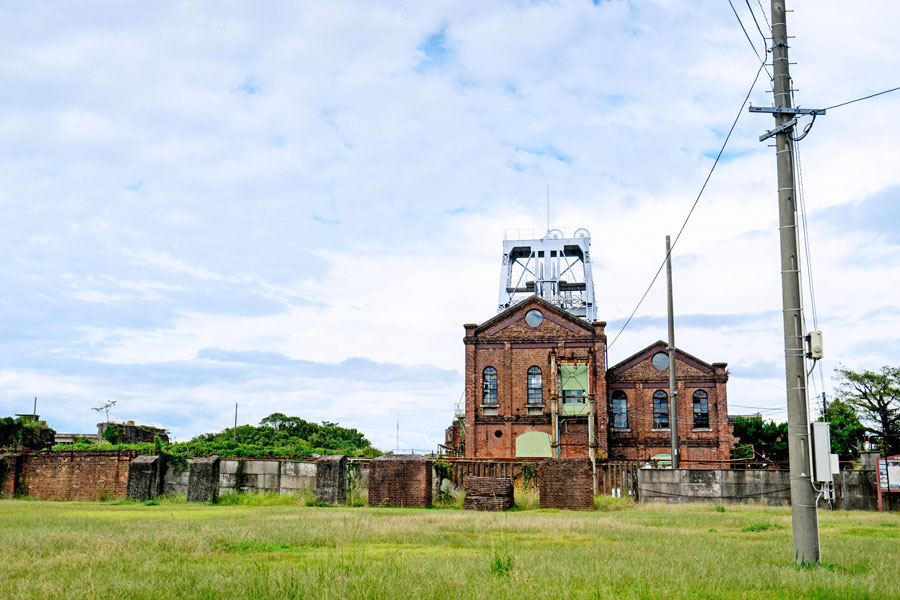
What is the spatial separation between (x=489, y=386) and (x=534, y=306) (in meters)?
5.11

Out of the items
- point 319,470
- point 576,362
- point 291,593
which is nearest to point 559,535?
point 291,593

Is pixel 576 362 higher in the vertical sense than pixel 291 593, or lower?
higher

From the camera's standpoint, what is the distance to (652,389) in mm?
43156

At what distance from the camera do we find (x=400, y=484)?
22.1 metres

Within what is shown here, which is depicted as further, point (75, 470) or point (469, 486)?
point (75, 470)

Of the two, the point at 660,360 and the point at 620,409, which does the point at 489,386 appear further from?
the point at 660,360

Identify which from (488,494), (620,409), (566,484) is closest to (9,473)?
(488,494)

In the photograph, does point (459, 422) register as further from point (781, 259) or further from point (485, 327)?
point (781, 259)

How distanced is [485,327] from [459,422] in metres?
8.75

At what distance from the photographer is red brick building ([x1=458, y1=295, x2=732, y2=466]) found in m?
41.4

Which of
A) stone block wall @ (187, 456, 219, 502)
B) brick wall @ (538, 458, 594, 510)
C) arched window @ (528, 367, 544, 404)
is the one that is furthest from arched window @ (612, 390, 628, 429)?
stone block wall @ (187, 456, 219, 502)

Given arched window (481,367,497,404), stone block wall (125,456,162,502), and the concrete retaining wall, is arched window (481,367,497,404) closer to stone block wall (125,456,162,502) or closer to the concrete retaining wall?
the concrete retaining wall

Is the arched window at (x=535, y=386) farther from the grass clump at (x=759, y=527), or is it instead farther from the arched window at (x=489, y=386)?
the grass clump at (x=759, y=527)

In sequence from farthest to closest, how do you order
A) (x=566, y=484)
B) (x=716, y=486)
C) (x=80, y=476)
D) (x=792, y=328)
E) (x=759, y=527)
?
(x=80, y=476) → (x=716, y=486) → (x=566, y=484) → (x=759, y=527) → (x=792, y=328)
